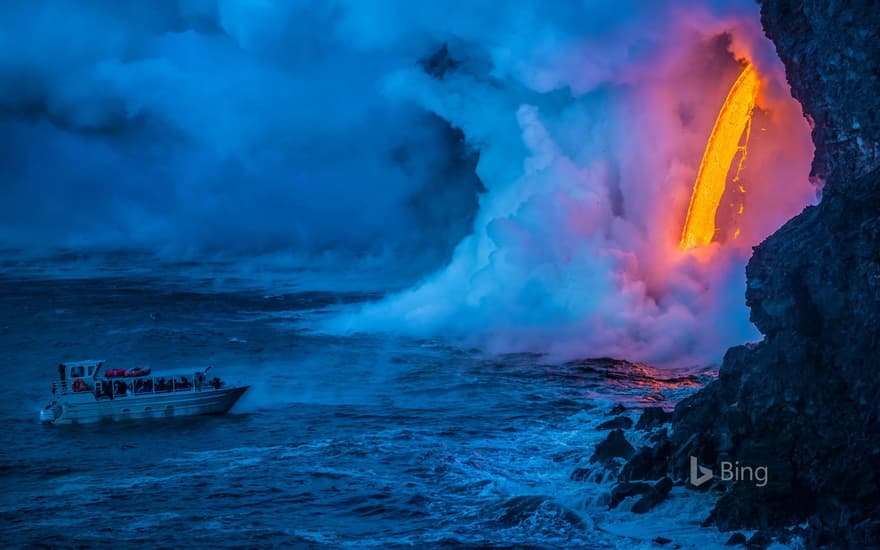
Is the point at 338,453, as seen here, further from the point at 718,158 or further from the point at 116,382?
the point at 718,158

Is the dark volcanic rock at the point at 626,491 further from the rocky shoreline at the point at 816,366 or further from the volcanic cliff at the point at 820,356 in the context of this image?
the volcanic cliff at the point at 820,356

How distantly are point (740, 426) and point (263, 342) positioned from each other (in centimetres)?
3462

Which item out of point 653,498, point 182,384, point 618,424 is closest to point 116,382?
point 182,384

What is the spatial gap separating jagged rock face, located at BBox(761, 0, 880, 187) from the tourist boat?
23.2 metres

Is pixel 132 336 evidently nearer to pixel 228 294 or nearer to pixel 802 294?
pixel 228 294

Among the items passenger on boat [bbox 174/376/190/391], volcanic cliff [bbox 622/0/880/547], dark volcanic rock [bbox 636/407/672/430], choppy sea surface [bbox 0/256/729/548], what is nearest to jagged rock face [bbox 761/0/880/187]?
volcanic cliff [bbox 622/0/880/547]

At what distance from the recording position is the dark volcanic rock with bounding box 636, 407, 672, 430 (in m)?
30.8

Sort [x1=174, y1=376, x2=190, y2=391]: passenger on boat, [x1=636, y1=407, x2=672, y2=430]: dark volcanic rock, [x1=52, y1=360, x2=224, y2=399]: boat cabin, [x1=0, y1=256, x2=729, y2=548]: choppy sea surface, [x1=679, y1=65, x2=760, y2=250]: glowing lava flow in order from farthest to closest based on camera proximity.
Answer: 1. [x1=679, y1=65, x2=760, y2=250]: glowing lava flow
2. [x1=174, y1=376, x2=190, y2=391]: passenger on boat
3. [x1=52, y1=360, x2=224, y2=399]: boat cabin
4. [x1=636, y1=407, x2=672, y2=430]: dark volcanic rock
5. [x1=0, y1=256, x2=729, y2=548]: choppy sea surface

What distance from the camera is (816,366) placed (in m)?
23.0

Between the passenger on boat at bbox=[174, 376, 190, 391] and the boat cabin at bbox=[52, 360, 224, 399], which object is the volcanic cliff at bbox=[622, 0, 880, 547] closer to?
the passenger on boat at bbox=[174, 376, 190, 391]

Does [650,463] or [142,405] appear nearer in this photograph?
[650,463]

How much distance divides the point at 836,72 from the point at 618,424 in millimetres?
12707

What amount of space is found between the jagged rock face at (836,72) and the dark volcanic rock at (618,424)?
9863 mm

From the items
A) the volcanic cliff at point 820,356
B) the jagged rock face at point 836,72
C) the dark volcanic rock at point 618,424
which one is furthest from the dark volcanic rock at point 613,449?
the jagged rock face at point 836,72
